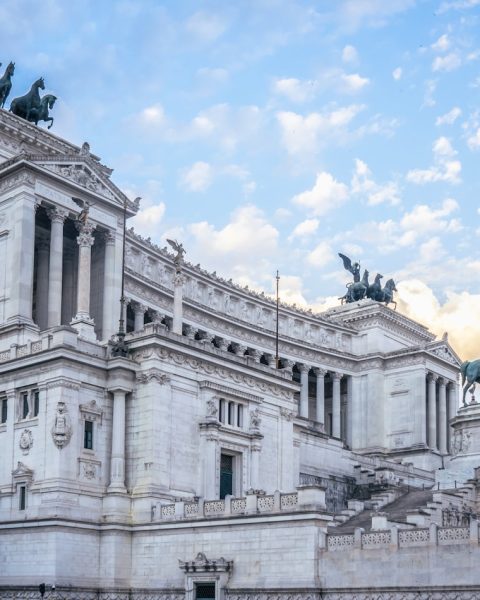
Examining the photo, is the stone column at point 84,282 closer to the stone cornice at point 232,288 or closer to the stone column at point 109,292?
the stone column at point 109,292

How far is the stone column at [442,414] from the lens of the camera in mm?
123750

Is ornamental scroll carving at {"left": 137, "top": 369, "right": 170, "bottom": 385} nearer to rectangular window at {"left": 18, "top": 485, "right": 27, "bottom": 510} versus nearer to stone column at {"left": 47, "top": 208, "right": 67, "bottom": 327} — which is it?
rectangular window at {"left": 18, "top": 485, "right": 27, "bottom": 510}

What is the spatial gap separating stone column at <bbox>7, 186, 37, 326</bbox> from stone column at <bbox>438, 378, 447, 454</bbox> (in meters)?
61.5

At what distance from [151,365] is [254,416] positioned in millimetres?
10009

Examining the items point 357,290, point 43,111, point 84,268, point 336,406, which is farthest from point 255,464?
point 357,290

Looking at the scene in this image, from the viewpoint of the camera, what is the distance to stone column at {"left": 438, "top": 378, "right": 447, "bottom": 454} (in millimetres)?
123750

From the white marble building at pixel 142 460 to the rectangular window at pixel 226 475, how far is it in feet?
0.43

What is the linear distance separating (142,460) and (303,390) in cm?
5492

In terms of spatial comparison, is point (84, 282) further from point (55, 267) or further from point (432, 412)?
point (432, 412)

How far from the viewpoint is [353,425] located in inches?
4899

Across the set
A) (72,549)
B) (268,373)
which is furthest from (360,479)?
(72,549)

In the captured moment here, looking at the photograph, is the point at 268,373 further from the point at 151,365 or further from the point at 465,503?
the point at 465,503

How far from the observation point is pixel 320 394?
400ft

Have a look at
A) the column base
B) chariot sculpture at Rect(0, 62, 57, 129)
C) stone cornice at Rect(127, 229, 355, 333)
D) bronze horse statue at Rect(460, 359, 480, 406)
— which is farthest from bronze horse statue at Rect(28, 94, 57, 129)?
bronze horse statue at Rect(460, 359, 480, 406)
